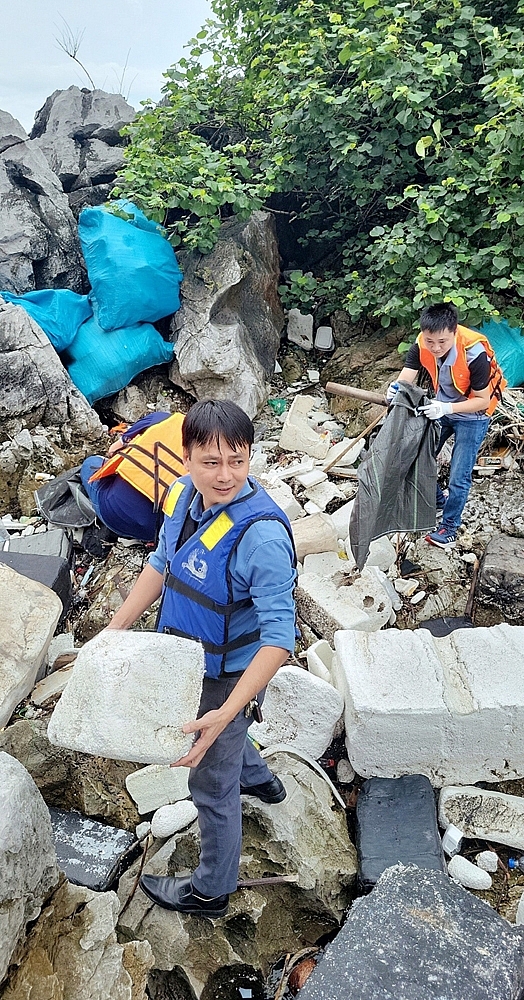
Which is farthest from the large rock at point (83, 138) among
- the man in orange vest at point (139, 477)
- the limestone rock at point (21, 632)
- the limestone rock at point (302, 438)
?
the limestone rock at point (21, 632)

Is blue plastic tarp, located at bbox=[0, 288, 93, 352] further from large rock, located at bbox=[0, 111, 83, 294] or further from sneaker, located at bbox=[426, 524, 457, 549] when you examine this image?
sneaker, located at bbox=[426, 524, 457, 549]

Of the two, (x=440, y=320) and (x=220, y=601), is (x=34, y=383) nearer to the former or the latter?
(x=440, y=320)

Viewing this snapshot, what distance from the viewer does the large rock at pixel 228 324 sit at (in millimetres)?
5281

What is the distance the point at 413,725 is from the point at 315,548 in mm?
1586

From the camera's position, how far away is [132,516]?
3838 mm

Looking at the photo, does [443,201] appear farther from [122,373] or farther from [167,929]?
[167,929]

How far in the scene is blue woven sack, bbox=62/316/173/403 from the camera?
502 cm

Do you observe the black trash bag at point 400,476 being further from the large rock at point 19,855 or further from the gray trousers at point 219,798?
the large rock at point 19,855

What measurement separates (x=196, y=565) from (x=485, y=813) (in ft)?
5.45

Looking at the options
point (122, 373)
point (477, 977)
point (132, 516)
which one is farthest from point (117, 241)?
point (477, 977)

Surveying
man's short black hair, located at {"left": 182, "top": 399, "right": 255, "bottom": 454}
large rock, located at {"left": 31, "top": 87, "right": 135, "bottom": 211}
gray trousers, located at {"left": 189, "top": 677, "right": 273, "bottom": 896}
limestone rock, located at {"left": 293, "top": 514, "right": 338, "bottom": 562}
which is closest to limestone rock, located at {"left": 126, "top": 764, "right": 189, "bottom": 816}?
gray trousers, located at {"left": 189, "top": 677, "right": 273, "bottom": 896}

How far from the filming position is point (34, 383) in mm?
4719

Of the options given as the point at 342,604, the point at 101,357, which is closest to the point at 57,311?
the point at 101,357

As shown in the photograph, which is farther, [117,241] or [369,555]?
[117,241]
